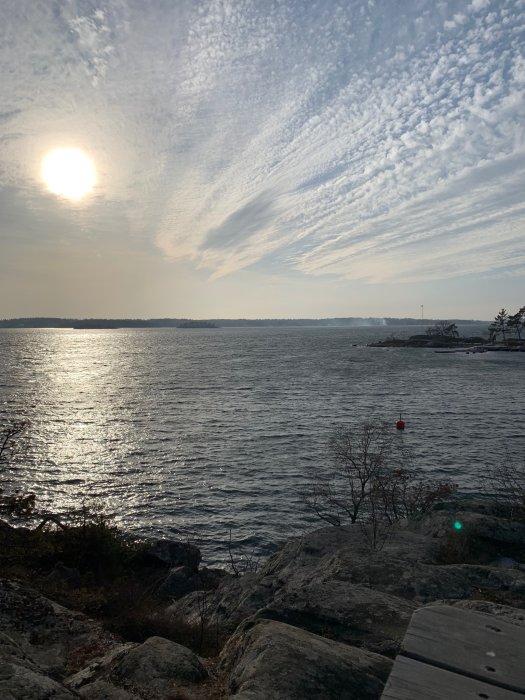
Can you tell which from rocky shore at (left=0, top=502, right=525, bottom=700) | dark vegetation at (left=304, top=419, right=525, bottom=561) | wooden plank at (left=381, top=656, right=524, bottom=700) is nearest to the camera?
wooden plank at (left=381, top=656, right=524, bottom=700)

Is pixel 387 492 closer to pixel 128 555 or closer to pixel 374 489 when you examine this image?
pixel 374 489

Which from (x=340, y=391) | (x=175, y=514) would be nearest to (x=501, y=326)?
(x=340, y=391)

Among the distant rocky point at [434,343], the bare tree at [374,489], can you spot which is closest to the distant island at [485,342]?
the distant rocky point at [434,343]

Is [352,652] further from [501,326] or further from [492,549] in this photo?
[501,326]

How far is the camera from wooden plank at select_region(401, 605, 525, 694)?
2959mm

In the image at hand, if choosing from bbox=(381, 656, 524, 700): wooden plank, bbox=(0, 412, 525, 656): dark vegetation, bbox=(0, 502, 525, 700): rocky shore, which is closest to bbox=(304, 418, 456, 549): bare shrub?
bbox=(0, 412, 525, 656): dark vegetation

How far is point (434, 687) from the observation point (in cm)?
282

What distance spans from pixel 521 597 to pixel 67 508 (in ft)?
96.5

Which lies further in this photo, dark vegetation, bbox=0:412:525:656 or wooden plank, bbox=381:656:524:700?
dark vegetation, bbox=0:412:525:656

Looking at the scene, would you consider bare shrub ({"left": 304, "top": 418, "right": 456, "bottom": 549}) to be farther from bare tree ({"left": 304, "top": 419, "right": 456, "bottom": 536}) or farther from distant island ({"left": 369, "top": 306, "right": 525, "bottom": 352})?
distant island ({"left": 369, "top": 306, "right": 525, "bottom": 352})

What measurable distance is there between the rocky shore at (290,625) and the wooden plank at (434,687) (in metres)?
1.80

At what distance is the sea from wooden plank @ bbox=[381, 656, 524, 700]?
21.6 metres

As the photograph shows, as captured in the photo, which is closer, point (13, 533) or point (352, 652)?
point (352, 652)

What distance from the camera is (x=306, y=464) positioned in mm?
40219
